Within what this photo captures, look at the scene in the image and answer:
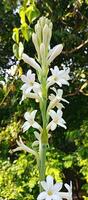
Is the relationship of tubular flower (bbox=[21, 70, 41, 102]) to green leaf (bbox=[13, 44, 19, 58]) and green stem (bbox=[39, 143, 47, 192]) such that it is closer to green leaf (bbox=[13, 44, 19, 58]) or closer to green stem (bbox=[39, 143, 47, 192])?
green stem (bbox=[39, 143, 47, 192])

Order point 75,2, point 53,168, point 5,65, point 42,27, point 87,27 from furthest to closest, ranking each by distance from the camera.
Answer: point 5,65 < point 87,27 < point 75,2 < point 53,168 < point 42,27

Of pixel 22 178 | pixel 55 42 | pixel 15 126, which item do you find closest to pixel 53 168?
pixel 22 178

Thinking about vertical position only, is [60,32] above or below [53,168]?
above

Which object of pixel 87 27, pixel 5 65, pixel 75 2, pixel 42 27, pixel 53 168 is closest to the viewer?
pixel 42 27

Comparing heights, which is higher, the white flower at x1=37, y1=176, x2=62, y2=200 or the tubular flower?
the tubular flower

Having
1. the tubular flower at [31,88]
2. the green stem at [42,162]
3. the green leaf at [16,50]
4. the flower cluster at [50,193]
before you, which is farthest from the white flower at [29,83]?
the green leaf at [16,50]

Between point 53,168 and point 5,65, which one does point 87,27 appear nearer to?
point 5,65

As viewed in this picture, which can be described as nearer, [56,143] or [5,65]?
[56,143]

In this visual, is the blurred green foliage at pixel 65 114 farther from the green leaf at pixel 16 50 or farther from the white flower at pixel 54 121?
the white flower at pixel 54 121

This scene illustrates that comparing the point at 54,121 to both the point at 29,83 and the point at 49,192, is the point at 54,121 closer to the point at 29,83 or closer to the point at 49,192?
the point at 29,83

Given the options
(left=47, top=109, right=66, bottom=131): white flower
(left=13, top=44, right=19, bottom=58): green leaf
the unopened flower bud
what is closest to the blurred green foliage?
(left=13, top=44, right=19, bottom=58): green leaf
